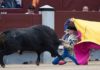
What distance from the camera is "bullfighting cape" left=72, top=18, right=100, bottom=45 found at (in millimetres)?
12461

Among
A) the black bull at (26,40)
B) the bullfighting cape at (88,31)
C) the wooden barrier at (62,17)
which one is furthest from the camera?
the wooden barrier at (62,17)

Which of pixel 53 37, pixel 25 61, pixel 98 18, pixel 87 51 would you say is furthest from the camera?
pixel 98 18

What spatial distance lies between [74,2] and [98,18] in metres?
2.75

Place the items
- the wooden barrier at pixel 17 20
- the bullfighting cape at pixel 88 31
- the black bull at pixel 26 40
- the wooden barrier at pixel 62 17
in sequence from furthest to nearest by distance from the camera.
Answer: the wooden barrier at pixel 62 17 → the wooden barrier at pixel 17 20 → the bullfighting cape at pixel 88 31 → the black bull at pixel 26 40

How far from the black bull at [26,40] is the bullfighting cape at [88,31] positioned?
1.81 m

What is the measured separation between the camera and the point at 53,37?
10.8m

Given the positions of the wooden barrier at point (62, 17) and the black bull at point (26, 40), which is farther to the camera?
the wooden barrier at point (62, 17)

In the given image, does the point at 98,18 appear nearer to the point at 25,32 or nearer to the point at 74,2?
the point at 74,2

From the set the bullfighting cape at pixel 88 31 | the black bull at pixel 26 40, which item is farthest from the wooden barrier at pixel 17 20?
the black bull at pixel 26 40

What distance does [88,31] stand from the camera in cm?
1278

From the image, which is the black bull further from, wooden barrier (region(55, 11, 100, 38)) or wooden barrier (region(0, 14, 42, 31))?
wooden barrier (region(55, 11, 100, 38))

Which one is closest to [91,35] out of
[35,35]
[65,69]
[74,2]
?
[65,69]

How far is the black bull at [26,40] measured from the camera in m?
10.1

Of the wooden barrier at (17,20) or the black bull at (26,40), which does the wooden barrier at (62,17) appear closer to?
the wooden barrier at (17,20)
